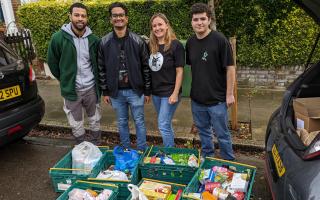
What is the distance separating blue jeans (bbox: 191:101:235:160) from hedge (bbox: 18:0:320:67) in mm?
1893

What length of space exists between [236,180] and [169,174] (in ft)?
2.29

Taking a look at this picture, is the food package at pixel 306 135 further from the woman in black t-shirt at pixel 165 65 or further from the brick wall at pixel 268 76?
the brick wall at pixel 268 76

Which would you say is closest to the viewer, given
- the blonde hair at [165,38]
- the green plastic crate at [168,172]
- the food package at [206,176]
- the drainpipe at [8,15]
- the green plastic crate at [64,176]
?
the food package at [206,176]

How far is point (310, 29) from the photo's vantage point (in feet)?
19.7

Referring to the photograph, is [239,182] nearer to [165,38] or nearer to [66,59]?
[165,38]

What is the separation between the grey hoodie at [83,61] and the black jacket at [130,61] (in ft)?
0.66

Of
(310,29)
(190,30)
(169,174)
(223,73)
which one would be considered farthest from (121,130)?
(310,29)

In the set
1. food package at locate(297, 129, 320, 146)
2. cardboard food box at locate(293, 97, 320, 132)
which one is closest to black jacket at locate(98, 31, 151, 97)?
cardboard food box at locate(293, 97, 320, 132)

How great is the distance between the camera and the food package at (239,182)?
3.13 meters

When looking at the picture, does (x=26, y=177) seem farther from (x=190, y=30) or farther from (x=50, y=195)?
(x=190, y=30)

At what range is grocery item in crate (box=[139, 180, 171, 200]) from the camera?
10.2 ft

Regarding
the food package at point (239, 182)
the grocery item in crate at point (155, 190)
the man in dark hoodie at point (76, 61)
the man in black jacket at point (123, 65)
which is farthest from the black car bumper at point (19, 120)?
the food package at point (239, 182)

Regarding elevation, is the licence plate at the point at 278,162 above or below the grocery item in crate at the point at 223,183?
above

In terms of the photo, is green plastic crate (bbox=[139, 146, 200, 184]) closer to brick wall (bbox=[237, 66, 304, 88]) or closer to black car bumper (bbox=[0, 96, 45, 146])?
black car bumper (bbox=[0, 96, 45, 146])
